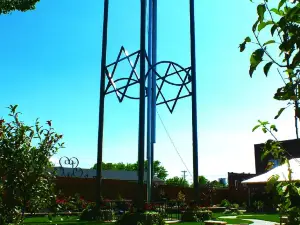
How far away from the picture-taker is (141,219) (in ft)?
42.6

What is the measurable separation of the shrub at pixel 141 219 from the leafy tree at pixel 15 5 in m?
7.79

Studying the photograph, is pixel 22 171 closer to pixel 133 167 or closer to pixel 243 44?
pixel 243 44

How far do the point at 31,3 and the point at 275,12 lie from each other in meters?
8.10

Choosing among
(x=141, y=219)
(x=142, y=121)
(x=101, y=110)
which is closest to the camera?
(x=141, y=219)

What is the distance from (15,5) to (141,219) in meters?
8.07

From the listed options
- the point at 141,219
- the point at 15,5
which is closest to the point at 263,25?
the point at 15,5

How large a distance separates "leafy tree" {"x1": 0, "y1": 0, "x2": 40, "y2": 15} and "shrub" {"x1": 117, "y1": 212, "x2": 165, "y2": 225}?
25.6 feet

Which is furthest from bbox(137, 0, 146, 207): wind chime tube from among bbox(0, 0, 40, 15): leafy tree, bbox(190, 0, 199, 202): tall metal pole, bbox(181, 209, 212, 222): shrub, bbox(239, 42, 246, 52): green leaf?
bbox(239, 42, 246, 52): green leaf

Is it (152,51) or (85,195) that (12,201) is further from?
(85,195)

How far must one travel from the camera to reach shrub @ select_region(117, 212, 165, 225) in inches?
509

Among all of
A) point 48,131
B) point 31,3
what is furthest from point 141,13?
point 48,131

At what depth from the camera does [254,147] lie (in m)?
40.4

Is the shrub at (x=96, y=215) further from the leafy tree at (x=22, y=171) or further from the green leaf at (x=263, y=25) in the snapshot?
the green leaf at (x=263, y=25)

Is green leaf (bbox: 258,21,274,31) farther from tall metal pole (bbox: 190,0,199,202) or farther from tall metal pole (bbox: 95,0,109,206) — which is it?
tall metal pole (bbox: 95,0,109,206)
